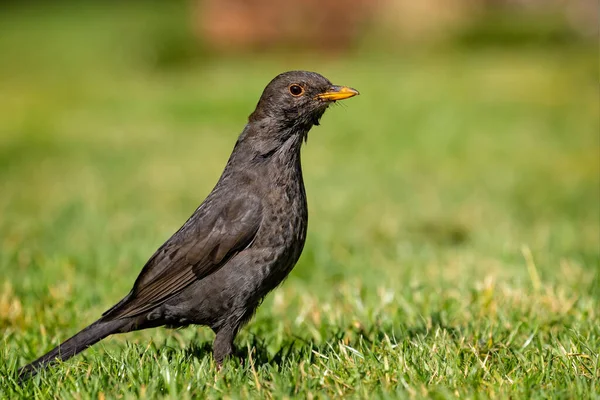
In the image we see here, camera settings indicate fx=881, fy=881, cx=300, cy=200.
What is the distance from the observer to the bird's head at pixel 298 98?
409 centimetres

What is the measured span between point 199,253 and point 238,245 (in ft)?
0.65

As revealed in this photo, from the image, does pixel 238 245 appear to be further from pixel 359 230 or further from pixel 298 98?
pixel 359 230

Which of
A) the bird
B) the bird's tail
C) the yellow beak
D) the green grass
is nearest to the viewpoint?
the green grass

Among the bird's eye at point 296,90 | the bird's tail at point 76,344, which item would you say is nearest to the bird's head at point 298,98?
the bird's eye at point 296,90

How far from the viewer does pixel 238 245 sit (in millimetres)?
3926

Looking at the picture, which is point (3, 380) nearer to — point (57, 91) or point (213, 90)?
point (213, 90)

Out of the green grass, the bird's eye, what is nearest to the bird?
the bird's eye

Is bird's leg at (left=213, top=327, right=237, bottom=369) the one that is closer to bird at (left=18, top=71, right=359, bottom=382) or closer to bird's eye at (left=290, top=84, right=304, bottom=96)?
bird at (left=18, top=71, right=359, bottom=382)

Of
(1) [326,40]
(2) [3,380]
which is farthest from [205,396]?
(1) [326,40]

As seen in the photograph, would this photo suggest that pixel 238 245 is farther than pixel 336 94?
No

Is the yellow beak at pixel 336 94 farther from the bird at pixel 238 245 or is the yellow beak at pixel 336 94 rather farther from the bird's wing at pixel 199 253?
the bird's wing at pixel 199 253

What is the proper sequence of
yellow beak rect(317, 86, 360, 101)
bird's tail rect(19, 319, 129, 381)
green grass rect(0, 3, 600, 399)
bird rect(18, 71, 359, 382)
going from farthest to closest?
1. yellow beak rect(317, 86, 360, 101)
2. bird rect(18, 71, 359, 382)
3. bird's tail rect(19, 319, 129, 381)
4. green grass rect(0, 3, 600, 399)

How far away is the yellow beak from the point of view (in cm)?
404

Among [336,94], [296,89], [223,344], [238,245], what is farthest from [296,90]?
[223,344]
